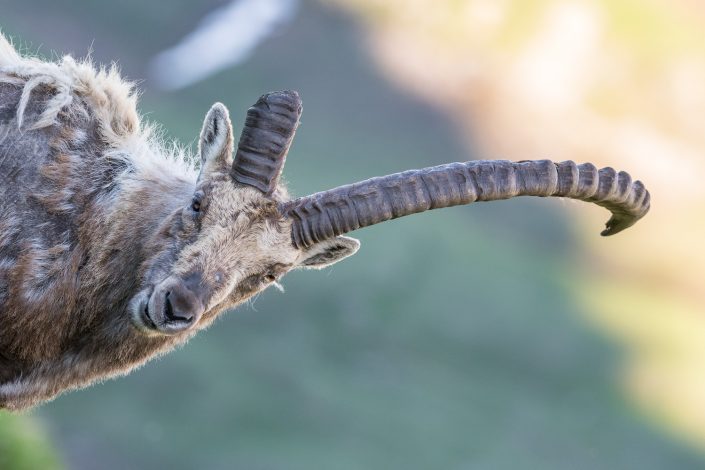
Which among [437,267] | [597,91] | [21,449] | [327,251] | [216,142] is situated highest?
[597,91]

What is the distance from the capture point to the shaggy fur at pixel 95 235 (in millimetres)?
5832

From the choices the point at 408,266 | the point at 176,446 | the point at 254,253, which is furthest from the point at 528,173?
the point at 408,266

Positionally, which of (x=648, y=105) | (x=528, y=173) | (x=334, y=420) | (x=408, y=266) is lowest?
(x=334, y=420)

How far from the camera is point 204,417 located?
1238 cm

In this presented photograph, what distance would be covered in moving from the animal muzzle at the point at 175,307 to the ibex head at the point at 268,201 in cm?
2

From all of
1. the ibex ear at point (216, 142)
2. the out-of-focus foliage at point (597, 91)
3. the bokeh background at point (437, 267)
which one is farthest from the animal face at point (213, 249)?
the out-of-focus foliage at point (597, 91)

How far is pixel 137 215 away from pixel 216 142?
754mm

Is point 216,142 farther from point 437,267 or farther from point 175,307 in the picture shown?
point 437,267

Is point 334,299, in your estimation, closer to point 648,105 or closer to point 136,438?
point 136,438

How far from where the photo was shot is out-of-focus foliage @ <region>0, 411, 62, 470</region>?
8711 millimetres

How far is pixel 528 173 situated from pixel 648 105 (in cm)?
1443

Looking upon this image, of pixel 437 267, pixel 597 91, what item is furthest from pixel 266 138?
pixel 597 91

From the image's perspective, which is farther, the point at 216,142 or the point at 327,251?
the point at 327,251

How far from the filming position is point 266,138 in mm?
5742
